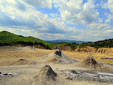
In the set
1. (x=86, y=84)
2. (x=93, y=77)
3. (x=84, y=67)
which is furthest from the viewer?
(x=84, y=67)

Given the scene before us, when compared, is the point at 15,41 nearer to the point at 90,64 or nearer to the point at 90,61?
the point at 90,61

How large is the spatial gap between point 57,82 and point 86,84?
2.26 meters

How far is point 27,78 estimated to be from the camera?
26.1 feet

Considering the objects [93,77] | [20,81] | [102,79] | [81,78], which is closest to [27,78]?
[20,81]

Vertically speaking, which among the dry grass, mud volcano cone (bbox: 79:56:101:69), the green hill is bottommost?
the dry grass

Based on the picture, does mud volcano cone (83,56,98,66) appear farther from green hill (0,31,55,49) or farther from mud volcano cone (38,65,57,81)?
green hill (0,31,55,49)

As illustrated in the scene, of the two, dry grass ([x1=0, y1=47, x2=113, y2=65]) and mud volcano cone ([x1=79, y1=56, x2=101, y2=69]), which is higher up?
mud volcano cone ([x1=79, y1=56, x2=101, y2=69])

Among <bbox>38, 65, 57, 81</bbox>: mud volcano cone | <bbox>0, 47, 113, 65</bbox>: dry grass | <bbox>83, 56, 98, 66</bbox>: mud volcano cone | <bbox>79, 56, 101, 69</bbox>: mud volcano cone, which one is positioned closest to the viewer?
<bbox>38, 65, 57, 81</bbox>: mud volcano cone

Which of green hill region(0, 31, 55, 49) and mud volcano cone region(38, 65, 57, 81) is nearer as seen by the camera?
mud volcano cone region(38, 65, 57, 81)

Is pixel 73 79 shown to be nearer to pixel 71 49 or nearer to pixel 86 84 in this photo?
pixel 86 84

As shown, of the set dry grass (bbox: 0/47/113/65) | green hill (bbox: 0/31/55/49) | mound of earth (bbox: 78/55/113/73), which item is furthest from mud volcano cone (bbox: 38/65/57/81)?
green hill (bbox: 0/31/55/49)

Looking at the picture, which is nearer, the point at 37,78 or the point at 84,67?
the point at 37,78

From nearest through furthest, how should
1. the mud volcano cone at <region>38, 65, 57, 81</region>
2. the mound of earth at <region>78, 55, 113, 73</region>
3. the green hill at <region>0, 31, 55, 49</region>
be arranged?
the mud volcano cone at <region>38, 65, 57, 81</region> → the mound of earth at <region>78, 55, 113, 73</region> → the green hill at <region>0, 31, 55, 49</region>

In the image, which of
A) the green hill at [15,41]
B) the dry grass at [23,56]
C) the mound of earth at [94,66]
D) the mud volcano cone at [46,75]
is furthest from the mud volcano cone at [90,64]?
the green hill at [15,41]
